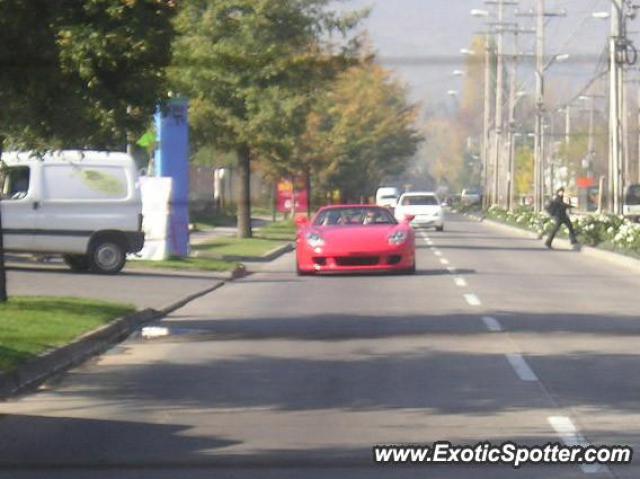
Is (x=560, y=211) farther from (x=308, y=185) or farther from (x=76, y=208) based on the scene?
(x=308, y=185)

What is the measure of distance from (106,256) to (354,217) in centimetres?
475

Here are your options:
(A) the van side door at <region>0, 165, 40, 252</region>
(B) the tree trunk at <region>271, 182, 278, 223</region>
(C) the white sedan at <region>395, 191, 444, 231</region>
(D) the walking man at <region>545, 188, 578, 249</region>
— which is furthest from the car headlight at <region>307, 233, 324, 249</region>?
(B) the tree trunk at <region>271, 182, 278, 223</region>

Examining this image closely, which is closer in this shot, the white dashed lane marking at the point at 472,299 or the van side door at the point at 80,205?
the white dashed lane marking at the point at 472,299

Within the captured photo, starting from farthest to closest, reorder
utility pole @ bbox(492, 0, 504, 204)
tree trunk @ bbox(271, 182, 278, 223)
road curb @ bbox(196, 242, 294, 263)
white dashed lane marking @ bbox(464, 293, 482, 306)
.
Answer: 1. utility pole @ bbox(492, 0, 504, 204)
2. tree trunk @ bbox(271, 182, 278, 223)
3. road curb @ bbox(196, 242, 294, 263)
4. white dashed lane marking @ bbox(464, 293, 482, 306)

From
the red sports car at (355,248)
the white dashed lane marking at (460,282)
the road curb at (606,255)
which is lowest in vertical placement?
the road curb at (606,255)

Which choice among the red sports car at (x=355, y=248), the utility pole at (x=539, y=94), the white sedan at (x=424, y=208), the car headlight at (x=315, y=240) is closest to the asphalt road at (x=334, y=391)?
the red sports car at (x=355, y=248)

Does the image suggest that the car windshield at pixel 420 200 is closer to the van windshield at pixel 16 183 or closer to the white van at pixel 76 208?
the white van at pixel 76 208

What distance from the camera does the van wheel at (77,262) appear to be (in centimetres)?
2969

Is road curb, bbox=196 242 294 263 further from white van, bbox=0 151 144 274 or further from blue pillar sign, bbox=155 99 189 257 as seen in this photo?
white van, bbox=0 151 144 274

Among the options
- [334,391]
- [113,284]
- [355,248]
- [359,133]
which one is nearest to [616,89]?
[355,248]

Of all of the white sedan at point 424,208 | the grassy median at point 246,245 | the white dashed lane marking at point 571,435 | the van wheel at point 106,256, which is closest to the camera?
the white dashed lane marking at point 571,435

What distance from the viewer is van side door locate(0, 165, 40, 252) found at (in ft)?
93.2

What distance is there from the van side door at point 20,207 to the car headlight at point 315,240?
16.2 feet

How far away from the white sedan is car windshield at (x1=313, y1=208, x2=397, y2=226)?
28.2 meters
